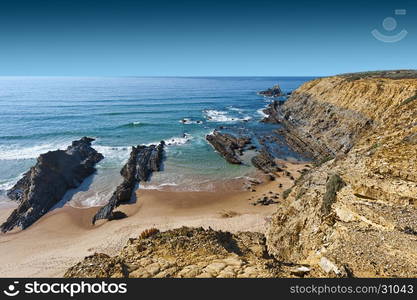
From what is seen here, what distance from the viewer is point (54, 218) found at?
1040 inches

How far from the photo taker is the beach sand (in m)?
19.9

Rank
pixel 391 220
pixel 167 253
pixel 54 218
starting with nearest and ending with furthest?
1. pixel 391 220
2. pixel 167 253
3. pixel 54 218

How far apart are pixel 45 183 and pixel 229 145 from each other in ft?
94.8

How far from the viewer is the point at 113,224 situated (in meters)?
24.5

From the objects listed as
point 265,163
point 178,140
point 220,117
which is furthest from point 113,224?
point 220,117

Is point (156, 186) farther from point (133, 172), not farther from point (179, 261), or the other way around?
point (179, 261)

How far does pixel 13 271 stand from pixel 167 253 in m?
15.8

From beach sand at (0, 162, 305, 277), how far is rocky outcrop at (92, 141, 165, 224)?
104 cm

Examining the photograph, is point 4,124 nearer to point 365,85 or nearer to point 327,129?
point 327,129

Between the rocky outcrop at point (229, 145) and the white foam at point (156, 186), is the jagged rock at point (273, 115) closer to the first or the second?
the rocky outcrop at point (229, 145)

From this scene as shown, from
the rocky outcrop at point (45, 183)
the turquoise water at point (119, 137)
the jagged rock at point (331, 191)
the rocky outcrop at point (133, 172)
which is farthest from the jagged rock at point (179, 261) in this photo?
the rocky outcrop at point (45, 183)

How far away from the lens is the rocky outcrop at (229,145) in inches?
1612

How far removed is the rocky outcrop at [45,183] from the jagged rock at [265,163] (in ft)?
80.6

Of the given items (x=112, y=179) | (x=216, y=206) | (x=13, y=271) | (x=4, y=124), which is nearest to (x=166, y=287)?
(x=13, y=271)
